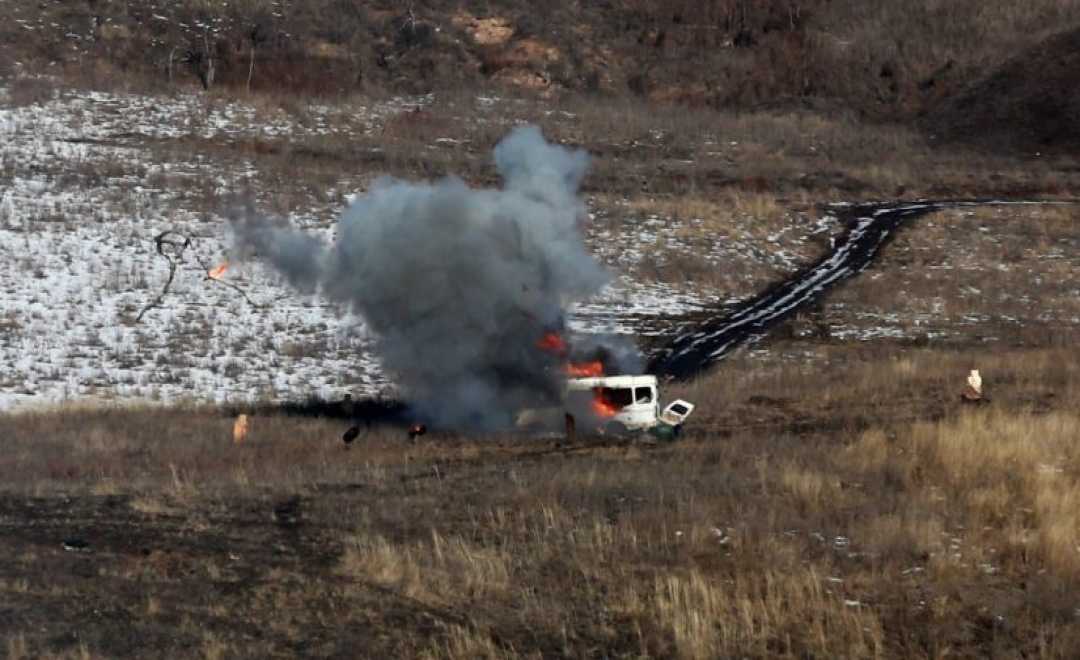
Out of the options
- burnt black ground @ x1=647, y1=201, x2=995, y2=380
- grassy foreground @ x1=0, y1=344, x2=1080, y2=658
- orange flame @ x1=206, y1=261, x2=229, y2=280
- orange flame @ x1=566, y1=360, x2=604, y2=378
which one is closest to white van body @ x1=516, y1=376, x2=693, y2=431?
orange flame @ x1=566, y1=360, x2=604, y2=378

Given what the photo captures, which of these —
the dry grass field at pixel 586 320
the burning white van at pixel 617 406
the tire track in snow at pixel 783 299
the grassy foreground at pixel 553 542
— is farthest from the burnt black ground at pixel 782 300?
the grassy foreground at pixel 553 542

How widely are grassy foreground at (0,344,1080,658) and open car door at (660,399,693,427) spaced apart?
1.14 ft

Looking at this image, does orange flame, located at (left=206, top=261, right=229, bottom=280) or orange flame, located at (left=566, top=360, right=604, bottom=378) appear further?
orange flame, located at (left=206, top=261, right=229, bottom=280)

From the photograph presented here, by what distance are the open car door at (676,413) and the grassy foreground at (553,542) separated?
0.35m

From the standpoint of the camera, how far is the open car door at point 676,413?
83.1ft

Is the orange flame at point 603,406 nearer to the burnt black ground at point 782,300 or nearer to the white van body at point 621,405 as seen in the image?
the white van body at point 621,405

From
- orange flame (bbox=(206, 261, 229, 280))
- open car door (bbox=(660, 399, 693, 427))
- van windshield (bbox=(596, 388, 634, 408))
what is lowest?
open car door (bbox=(660, 399, 693, 427))

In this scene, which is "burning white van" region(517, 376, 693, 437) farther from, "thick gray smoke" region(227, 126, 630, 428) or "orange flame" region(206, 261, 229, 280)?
"orange flame" region(206, 261, 229, 280)

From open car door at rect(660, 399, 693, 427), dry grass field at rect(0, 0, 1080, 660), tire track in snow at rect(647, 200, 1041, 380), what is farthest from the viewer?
tire track in snow at rect(647, 200, 1041, 380)

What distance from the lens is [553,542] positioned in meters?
16.4

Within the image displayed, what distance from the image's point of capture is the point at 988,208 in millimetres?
55188

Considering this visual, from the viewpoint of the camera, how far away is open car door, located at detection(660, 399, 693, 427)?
25.3 meters

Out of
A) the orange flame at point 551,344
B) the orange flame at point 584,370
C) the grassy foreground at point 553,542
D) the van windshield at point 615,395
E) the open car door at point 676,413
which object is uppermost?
the orange flame at point 551,344

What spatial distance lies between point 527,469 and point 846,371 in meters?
13.7
